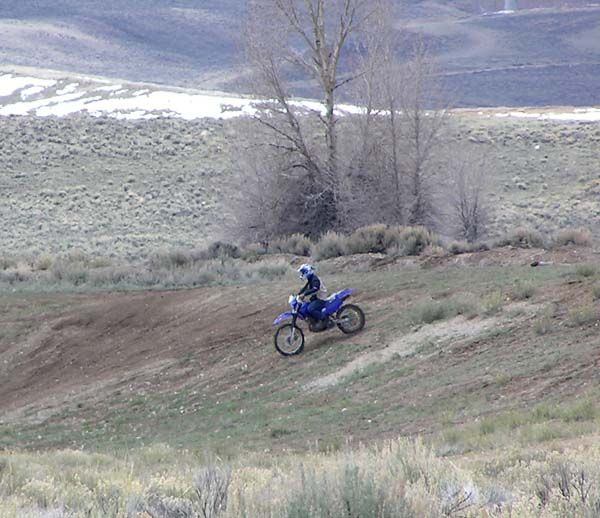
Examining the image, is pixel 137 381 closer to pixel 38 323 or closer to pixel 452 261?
pixel 38 323

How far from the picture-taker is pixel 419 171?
36.0 meters

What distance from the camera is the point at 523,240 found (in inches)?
1126

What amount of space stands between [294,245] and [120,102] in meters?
49.5

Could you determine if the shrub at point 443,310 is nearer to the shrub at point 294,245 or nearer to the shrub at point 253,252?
the shrub at point 294,245

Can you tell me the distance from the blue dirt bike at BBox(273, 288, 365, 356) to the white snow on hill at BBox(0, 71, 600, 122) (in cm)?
5031

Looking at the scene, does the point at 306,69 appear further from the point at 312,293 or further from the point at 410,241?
the point at 312,293

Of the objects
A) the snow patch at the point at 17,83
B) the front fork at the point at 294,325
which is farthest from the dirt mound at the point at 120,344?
the snow patch at the point at 17,83

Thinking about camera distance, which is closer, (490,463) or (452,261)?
(490,463)

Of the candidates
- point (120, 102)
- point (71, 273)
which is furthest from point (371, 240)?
point (120, 102)

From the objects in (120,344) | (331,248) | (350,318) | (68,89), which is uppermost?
(68,89)

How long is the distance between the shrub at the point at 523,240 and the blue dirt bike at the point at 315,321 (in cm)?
815

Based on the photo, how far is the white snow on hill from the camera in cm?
7531

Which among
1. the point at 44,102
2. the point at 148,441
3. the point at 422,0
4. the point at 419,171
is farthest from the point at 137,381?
the point at 422,0

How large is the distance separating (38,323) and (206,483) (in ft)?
62.4
